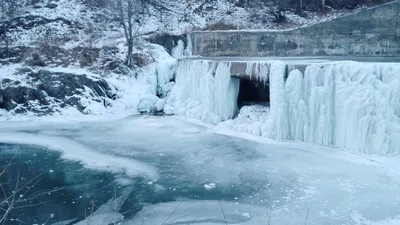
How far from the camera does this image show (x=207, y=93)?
12547 mm

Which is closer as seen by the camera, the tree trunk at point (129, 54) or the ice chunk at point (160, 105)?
the ice chunk at point (160, 105)

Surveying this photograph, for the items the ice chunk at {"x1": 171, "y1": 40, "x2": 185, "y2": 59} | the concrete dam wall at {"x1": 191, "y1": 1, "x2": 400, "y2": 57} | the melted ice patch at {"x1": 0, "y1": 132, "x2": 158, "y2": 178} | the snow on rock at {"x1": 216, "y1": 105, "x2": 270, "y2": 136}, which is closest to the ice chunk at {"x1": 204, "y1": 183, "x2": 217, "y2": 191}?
the melted ice patch at {"x1": 0, "y1": 132, "x2": 158, "y2": 178}

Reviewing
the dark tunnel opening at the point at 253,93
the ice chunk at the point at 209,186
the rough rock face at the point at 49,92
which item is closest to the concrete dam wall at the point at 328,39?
the dark tunnel opening at the point at 253,93

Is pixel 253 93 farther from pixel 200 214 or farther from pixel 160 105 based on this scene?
pixel 200 214

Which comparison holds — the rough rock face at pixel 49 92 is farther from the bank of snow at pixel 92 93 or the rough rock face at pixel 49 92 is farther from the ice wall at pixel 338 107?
the ice wall at pixel 338 107

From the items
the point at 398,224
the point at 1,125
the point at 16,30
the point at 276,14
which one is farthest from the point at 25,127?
the point at 276,14

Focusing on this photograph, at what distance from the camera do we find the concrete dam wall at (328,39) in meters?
14.2

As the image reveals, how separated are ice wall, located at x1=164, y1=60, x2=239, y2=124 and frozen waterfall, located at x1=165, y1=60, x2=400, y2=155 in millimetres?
40

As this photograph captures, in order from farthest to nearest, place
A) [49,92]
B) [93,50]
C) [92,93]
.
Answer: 1. [93,50]
2. [92,93]
3. [49,92]

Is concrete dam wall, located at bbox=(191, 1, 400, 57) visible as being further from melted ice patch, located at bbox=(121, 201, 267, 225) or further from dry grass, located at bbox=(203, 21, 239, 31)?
melted ice patch, located at bbox=(121, 201, 267, 225)

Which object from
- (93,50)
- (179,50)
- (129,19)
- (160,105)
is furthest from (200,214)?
(179,50)

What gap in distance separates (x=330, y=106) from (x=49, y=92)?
8.90m

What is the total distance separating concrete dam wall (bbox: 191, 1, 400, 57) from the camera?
14.2 metres

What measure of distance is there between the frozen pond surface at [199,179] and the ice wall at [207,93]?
1.56 metres
